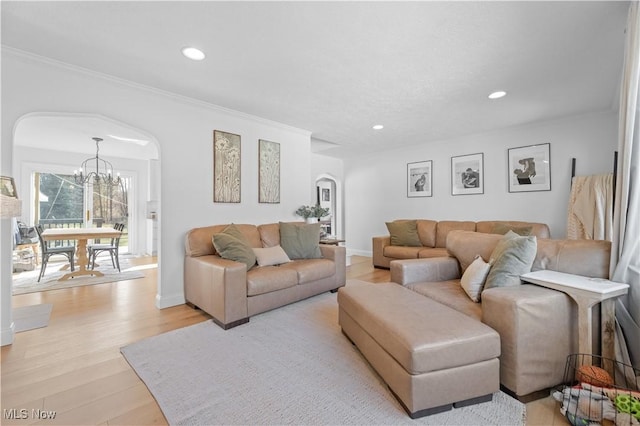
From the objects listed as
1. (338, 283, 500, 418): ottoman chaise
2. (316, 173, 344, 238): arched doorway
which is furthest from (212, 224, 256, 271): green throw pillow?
(316, 173, 344, 238): arched doorway

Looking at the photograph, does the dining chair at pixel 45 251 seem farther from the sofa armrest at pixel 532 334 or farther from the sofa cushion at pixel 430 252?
the sofa armrest at pixel 532 334

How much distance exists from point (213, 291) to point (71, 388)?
1.14 m

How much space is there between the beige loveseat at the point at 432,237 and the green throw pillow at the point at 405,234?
6 cm

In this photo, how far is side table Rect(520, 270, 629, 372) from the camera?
1.51 m

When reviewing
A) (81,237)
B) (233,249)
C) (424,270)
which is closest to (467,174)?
(424,270)

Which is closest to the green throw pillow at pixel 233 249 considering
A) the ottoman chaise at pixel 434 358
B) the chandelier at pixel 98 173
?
the ottoman chaise at pixel 434 358

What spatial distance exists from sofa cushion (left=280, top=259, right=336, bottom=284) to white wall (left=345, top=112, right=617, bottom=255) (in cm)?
306

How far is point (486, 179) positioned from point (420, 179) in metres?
1.23

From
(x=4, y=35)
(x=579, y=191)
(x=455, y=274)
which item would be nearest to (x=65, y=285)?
(x=4, y=35)

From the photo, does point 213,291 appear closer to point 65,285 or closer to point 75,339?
point 75,339

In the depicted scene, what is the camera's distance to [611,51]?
2.29m

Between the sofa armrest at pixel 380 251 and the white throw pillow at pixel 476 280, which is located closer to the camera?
the white throw pillow at pixel 476 280

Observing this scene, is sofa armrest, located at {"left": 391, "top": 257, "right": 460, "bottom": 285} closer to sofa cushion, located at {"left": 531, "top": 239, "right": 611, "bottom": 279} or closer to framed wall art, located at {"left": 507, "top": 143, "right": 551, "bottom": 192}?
sofa cushion, located at {"left": 531, "top": 239, "right": 611, "bottom": 279}

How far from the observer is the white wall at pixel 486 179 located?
392 centimetres
